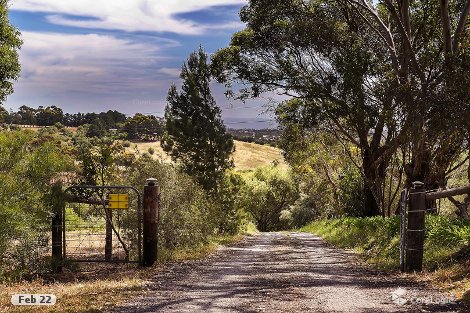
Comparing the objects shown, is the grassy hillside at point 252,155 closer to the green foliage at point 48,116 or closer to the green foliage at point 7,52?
the green foliage at point 48,116

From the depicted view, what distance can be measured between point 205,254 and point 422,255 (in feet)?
27.7

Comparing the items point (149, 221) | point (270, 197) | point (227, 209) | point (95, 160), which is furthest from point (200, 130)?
point (270, 197)

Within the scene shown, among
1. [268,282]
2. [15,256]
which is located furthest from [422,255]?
[15,256]

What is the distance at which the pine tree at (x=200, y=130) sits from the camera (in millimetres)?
33344

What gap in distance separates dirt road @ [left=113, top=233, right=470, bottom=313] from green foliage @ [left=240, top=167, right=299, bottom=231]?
52.3 metres

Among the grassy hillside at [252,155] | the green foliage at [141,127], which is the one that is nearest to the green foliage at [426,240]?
the green foliage at [141,127]

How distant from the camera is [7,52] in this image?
59.5 feet

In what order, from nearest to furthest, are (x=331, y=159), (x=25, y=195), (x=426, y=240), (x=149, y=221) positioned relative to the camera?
(x=25, y=195) < (x=426, y=240) < (x=149, y=221) < (x=331, y=159)

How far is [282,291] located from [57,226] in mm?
7152

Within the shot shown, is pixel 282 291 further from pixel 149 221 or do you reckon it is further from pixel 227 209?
pixel 227 209

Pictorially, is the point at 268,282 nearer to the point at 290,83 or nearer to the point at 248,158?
the point at 290,83

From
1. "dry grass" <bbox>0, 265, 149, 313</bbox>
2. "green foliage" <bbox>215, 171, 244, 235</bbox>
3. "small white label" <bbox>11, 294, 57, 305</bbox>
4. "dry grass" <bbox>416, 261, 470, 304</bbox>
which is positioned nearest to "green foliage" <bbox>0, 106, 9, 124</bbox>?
"dry grass" <bbox>0, 265, 149, 313</bbox>

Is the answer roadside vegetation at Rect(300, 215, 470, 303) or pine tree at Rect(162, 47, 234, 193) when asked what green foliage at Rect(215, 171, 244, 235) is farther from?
roadside vegetation at Rect(300, 215, 470, 303)

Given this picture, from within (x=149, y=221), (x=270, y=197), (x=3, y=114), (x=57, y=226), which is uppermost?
(x=3, y=114)
